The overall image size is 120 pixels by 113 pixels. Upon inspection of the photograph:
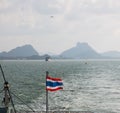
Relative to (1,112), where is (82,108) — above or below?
below

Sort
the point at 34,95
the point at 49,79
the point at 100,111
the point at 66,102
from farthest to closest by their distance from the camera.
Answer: the point at 34,95
the point at 66,102
the point at 100,111
the point at 49,79

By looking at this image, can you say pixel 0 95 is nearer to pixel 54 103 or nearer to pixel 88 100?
pixel 54 103

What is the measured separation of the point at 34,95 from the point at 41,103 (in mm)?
20919

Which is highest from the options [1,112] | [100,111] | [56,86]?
[56,86]

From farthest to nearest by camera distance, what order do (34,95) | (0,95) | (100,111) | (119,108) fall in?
1. (34,95)
2. (0,95)
3. (119,108)
4. (100,111)

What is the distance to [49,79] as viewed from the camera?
101ft

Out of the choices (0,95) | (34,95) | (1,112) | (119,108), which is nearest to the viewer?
(1,112)

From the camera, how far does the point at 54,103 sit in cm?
9112

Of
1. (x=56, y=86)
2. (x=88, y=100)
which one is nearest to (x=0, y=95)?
(x=88, y=100)

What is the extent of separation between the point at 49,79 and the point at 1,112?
5.45 m

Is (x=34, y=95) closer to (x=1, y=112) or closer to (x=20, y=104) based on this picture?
(x=20, y=104)

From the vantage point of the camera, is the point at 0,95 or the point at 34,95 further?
the point at 34,95

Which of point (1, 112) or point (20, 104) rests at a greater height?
point (1, 112)

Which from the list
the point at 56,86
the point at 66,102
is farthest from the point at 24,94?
the point at 56,86
